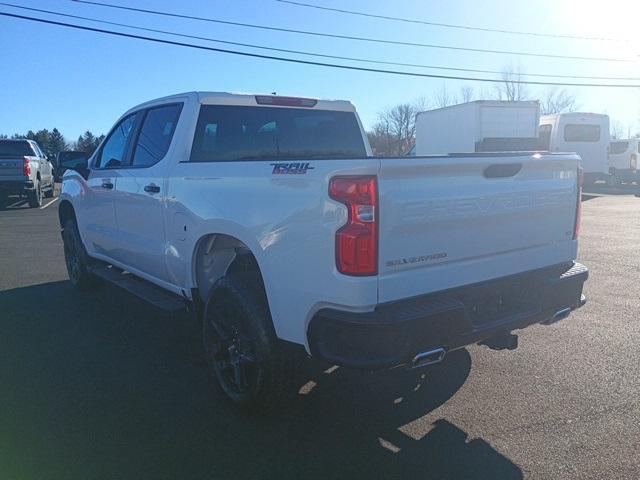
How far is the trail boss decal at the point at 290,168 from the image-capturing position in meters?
3.20

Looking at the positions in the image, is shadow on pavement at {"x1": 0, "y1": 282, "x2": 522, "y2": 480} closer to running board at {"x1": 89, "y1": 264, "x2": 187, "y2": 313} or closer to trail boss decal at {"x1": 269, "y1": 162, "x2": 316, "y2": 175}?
running board at {"x1": 89, "y1": 264, "x2": 187, "y2": 313}

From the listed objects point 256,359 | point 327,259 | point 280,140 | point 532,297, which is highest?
point 280,140

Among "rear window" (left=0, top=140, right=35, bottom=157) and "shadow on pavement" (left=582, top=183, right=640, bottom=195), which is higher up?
"rear window" (left=0, top=140, right=35, bottom=157)

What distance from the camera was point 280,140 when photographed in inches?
200

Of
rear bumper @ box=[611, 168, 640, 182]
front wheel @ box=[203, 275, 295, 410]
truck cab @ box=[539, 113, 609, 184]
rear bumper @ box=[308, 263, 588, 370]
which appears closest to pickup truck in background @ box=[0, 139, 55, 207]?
front wheel @ box=[203, 275, 295, 410]

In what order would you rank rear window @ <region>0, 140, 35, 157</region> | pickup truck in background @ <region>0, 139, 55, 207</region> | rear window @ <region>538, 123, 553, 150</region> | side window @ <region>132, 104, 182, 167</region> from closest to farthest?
side window @ <region>132, 104, 182, 167</region>
pickup truck in background @ <region>0, 139, 55, 207</region>
rear window @ <region>0, 140, 35, 157</region>
rear window @ <region>538, 123, 553, 150</region>

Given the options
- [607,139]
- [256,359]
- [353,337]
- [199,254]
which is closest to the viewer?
[353,337]

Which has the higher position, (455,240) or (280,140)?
(280,140)

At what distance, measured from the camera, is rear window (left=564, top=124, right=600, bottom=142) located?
23.1 meters

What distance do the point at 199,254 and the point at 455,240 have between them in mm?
1899

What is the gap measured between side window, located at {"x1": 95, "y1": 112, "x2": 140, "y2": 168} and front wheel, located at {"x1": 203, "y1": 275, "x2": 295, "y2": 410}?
7.97 feet

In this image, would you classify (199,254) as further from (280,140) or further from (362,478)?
(362,478)

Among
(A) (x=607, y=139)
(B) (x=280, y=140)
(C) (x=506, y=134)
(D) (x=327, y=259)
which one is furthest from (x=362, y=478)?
(A) (x=607, y=139)

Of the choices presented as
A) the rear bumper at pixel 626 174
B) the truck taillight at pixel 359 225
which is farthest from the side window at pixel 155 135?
the rear bumper at pixel 626 174
